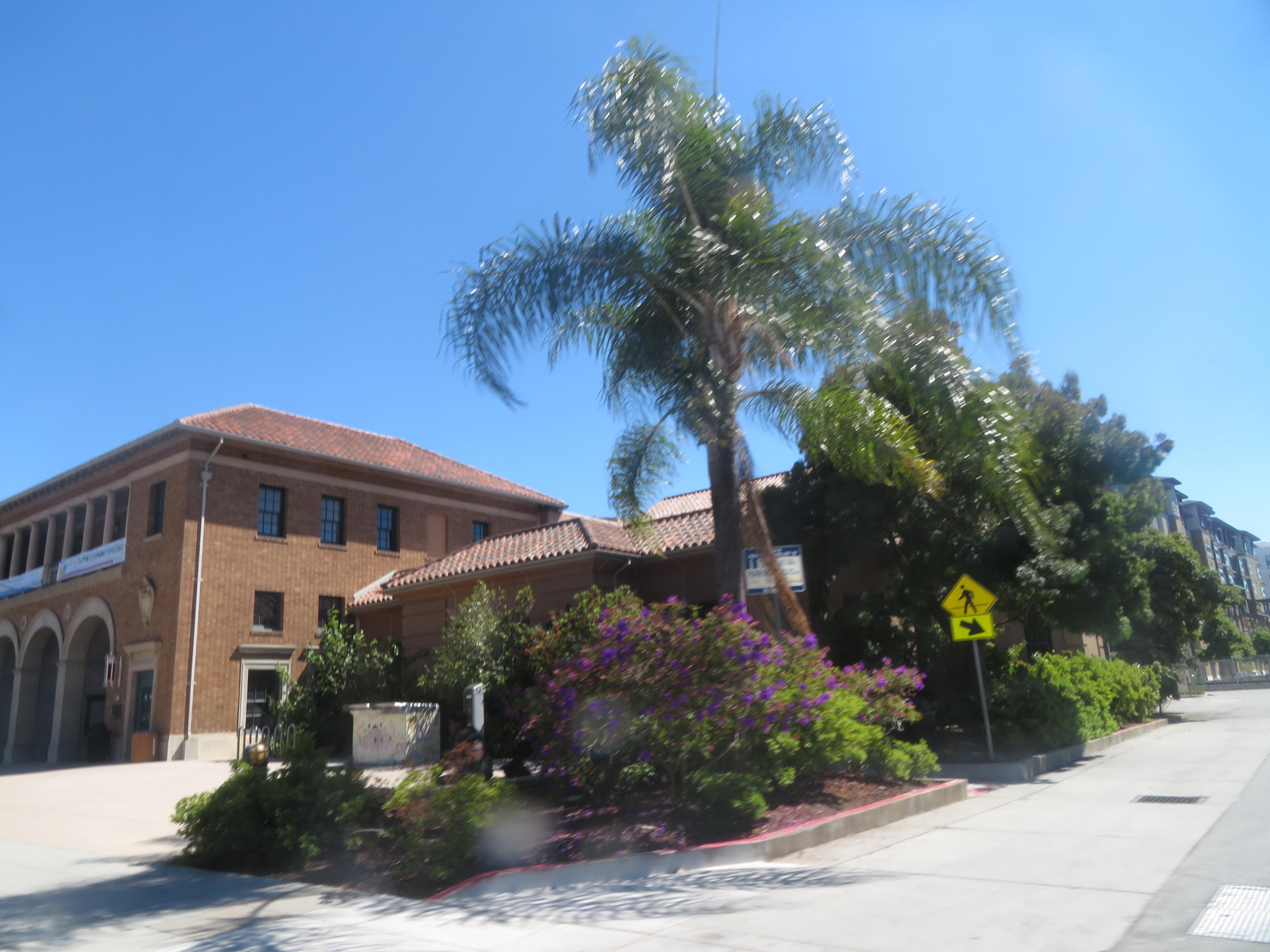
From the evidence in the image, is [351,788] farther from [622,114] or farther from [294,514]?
[294,514]

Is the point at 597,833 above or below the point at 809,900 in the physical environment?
above

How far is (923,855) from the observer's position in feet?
27.6

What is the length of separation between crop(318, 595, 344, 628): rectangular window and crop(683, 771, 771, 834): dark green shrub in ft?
70.2

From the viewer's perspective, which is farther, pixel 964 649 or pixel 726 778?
pixel 964 649

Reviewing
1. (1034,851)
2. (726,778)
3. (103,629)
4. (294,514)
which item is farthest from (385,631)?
(1034,851)

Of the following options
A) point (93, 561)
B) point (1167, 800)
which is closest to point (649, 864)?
point (1167, 800)

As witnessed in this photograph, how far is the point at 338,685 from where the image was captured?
77.9 feet

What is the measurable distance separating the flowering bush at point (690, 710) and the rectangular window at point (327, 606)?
19906 mm

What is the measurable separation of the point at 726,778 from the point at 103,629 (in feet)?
93.9

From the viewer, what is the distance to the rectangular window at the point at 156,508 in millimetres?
27453

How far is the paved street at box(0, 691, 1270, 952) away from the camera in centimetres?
595

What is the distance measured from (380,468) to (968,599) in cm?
2093

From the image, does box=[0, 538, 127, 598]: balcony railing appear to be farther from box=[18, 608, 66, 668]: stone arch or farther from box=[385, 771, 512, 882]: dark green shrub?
box=[385, 771, 512, 882]: dark green shrub

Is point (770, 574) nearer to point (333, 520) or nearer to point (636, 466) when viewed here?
point (636, 466)
